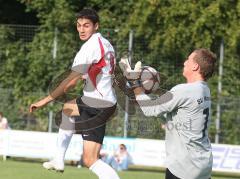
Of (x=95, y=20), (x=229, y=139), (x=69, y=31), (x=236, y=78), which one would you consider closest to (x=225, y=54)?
(x=236, y=78)

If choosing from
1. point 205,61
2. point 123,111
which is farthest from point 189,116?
point 123,111

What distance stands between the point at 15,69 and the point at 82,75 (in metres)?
14.9

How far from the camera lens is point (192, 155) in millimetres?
5949

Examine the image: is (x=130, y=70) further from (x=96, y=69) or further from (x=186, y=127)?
(x=96, y=69)

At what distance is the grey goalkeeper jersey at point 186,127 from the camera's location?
595 cm

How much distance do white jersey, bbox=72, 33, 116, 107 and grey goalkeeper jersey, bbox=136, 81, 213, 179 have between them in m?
2.03

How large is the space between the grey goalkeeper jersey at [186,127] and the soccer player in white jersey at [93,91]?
6.48 ft

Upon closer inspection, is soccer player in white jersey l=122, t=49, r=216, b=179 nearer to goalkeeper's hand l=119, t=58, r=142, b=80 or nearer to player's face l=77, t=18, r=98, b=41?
goalkeeper's hand l=119, t=58, r=142, b=80

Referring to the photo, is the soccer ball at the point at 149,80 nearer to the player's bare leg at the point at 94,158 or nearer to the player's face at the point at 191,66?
the player's face at the point at 191,66

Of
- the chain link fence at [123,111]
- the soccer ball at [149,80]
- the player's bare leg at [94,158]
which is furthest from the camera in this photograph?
the chain link fence at [123,111]

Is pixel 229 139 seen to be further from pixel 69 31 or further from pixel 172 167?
pixel 172 167

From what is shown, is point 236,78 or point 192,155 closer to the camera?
point 192,155

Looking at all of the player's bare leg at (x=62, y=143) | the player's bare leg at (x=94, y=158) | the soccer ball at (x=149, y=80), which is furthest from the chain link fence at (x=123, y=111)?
the soccer ball at (x=149, y=80)

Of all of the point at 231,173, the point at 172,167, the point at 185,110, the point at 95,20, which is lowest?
the point at 231,173
